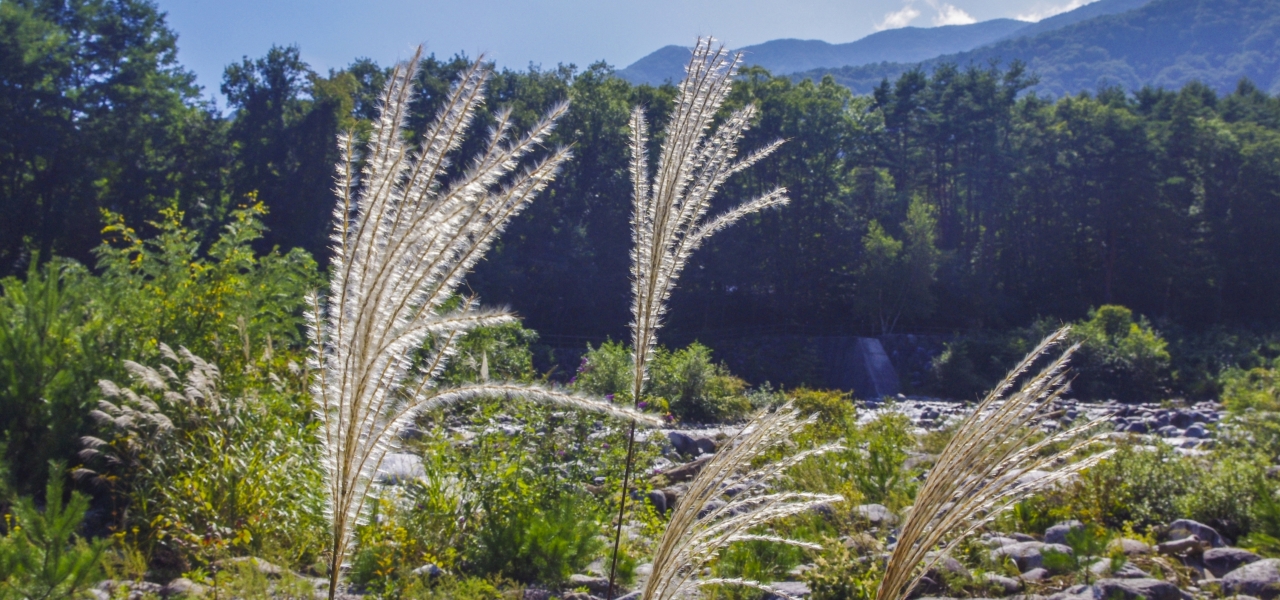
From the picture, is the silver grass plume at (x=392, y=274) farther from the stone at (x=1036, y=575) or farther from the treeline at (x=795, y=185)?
the treeline at (x=795, y=185)

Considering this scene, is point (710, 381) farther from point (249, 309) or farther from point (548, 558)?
point (548, 558)

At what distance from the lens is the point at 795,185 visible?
33344 millimetres

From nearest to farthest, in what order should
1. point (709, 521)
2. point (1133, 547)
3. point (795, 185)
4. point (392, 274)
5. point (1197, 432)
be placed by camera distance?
1. point (392, 274)
2. point (709, 521)
3. point (1133, 547)
4. point (1197, 432)
5. point (795, 185)

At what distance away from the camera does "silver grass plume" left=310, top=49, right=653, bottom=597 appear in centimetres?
133

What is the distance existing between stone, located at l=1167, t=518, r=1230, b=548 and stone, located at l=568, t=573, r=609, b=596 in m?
4.33

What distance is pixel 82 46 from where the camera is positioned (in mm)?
28406

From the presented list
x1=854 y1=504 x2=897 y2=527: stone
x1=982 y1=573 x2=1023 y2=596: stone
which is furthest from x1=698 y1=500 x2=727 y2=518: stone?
x1=982 y1=573 x2=1023 y2=596: stone

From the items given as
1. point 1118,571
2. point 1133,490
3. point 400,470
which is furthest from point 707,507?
point 1133,490

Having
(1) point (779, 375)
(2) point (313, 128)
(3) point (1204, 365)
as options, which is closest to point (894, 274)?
(1) point (779, 375)

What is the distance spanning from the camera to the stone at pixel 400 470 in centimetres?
498

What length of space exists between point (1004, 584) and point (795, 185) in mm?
29650

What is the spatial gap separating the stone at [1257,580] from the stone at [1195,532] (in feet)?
3.12

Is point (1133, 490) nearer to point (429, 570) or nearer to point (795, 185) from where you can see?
point (429, 570)

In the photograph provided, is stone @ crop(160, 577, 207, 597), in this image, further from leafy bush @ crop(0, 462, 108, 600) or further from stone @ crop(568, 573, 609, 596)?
stone @ crop(568, 573, 609, 596)
